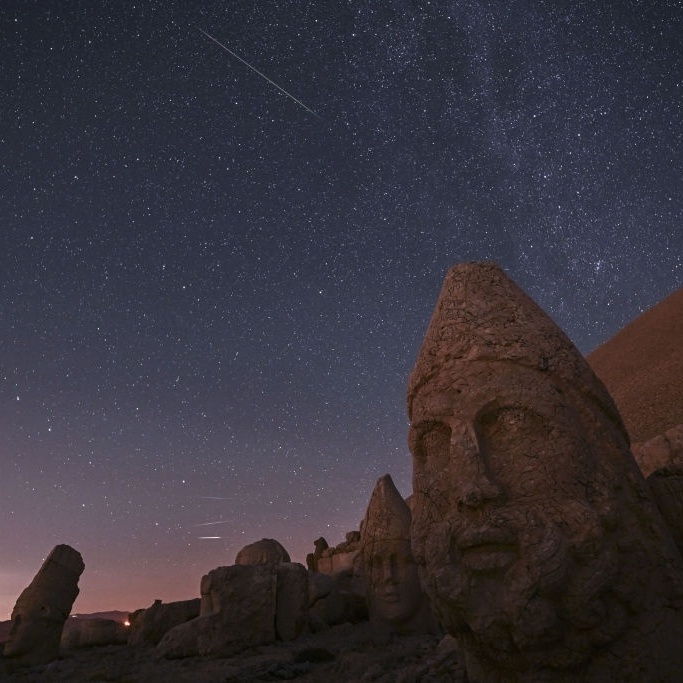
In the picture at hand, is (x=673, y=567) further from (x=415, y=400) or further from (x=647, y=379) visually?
(x=647, y=379)

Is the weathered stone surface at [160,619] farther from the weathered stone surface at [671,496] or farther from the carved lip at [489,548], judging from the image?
the weathered stone surface at [671,496]

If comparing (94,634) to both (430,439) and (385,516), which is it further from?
(430,439)

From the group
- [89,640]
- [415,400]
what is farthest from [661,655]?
[89,640]

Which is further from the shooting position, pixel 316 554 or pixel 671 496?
pixel 316 554

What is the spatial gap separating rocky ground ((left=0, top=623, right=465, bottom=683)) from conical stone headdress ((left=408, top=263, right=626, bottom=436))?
225cm

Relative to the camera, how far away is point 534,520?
3287mm

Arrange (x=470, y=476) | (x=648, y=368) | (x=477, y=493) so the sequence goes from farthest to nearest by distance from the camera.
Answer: (x=648, y=368), (x=470, y=476), (x=477, y=493)

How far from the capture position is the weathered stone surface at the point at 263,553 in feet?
43.6

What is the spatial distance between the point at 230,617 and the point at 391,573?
101 inches

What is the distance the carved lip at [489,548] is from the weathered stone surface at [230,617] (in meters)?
6.14

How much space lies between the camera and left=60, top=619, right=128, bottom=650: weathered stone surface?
12.6 meters

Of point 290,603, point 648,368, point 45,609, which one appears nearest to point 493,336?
point 290,603

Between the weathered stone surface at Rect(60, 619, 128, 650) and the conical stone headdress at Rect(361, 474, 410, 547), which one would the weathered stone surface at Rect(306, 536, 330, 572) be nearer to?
the weathered stone surface at Rect(60, 619, 128, 650)

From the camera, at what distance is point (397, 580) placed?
8.70m
